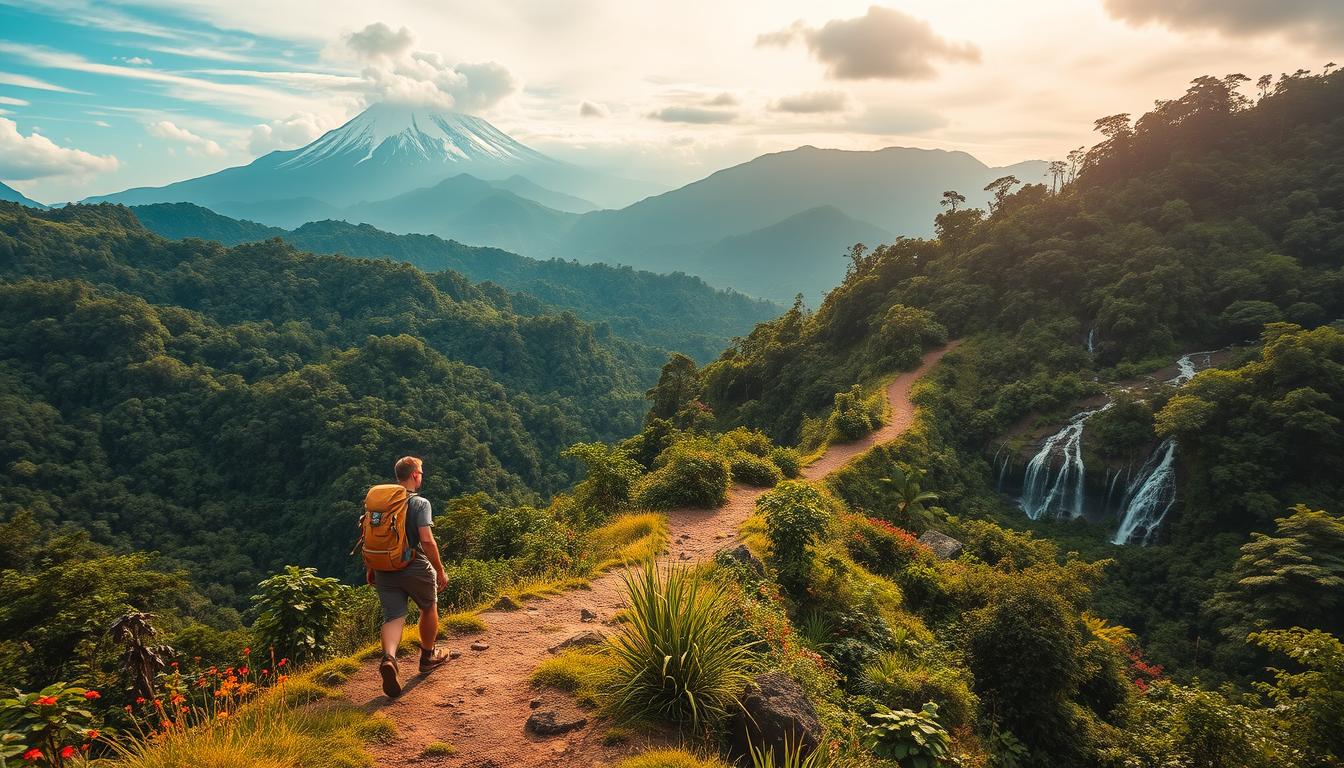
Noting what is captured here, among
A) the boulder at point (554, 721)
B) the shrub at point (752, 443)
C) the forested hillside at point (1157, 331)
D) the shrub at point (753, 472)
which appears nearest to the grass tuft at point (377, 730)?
the boulder at point (554, 721)

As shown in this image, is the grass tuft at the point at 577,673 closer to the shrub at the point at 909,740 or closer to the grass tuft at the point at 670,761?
the grass tuft at the point at 670,761

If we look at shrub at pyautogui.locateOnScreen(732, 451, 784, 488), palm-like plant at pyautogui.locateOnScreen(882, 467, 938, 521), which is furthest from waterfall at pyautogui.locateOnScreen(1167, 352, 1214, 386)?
shrub at pyautogui.locateOnScreen(732, 451, 784, 488)

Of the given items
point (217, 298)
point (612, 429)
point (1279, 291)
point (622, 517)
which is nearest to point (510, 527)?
point (622, 517)

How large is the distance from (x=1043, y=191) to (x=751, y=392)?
25996 mm

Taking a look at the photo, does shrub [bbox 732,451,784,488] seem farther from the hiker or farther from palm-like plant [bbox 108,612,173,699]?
palm-like plant [bbox 108,612,173,699]

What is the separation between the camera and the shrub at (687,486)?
42.1 ft

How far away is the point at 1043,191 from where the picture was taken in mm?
40750

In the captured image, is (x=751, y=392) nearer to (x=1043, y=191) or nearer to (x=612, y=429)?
(x=1043, y=191)

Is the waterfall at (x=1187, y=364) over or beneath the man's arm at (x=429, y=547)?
beneath

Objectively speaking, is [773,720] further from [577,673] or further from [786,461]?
[786,461]

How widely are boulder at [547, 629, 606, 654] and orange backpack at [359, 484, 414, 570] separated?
77.9 inches

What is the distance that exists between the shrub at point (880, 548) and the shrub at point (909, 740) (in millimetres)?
8362

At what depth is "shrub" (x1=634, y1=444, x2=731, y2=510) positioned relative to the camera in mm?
12828

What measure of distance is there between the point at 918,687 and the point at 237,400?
69.6 m
